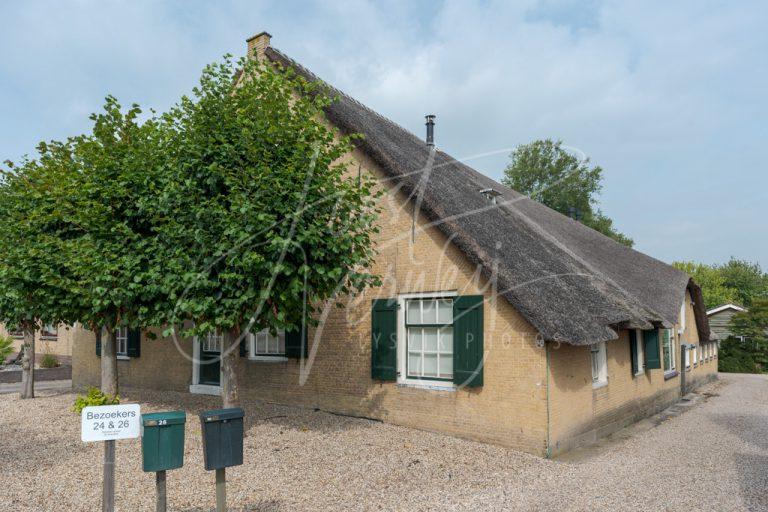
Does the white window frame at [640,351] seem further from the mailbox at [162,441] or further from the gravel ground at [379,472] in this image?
the mailbox at [162,441]

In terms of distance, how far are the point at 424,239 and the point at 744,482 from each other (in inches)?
211

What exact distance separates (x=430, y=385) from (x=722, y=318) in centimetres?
2999

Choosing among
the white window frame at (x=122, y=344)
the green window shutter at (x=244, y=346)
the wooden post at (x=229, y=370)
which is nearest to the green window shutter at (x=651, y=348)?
the green window shutter at (x=244, y=346)

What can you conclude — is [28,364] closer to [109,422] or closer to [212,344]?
[212,344]

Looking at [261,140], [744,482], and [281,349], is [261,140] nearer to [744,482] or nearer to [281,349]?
[281,349]

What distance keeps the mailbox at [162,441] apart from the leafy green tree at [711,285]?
48.0m

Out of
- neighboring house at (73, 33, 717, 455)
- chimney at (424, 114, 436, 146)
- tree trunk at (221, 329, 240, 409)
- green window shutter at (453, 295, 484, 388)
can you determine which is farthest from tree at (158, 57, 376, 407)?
chimney at (424, 114, 436, 146)

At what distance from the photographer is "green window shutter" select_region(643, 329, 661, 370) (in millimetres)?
11945

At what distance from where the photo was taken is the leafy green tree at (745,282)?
52.4 m

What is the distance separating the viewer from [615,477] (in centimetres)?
672

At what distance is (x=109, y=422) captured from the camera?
4.17 meters

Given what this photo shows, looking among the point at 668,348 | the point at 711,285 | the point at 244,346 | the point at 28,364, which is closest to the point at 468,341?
the point at 244,346

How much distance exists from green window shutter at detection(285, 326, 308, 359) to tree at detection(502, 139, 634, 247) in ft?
97.9

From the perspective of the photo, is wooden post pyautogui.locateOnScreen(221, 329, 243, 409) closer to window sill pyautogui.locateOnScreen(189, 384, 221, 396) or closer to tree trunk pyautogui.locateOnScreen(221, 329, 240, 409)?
tree trunk pyautogui.locateOnScreen(221, 329, 240, 409)
